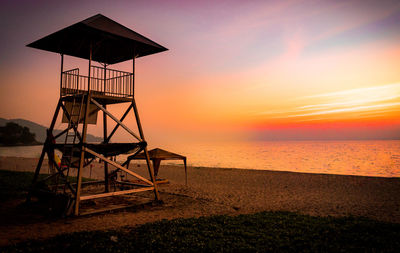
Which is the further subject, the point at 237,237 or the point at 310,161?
the point at 310,161

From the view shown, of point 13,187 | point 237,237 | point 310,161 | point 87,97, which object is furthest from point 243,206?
point 310,161

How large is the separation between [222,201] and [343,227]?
6311 millimetres

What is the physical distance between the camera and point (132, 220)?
984 centimetres

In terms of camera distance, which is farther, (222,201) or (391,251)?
(222,201)

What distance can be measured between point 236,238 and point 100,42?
9.67 m

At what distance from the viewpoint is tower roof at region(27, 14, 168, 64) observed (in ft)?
36.4

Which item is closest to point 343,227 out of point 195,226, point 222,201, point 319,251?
point 319,251

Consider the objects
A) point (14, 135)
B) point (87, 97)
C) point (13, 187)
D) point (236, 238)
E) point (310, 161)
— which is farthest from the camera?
point (14, 135)

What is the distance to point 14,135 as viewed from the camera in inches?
6309

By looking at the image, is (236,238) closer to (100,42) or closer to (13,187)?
(100,42)

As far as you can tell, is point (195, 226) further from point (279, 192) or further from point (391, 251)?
point (279, 192)

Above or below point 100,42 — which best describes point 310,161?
below

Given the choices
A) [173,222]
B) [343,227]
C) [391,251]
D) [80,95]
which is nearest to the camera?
[391,251]

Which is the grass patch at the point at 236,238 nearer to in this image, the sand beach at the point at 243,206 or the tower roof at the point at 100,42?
the sand beach at the point at 243,206
